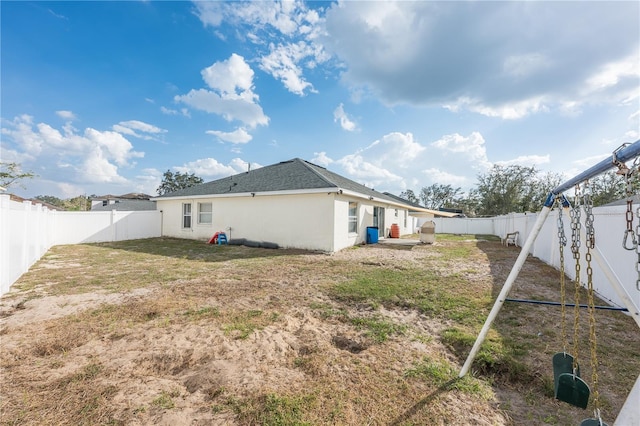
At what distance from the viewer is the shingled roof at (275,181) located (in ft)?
39.6

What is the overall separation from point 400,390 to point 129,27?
1438cm

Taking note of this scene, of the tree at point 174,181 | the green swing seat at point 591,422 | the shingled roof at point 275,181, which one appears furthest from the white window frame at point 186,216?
the tree at point 174,181

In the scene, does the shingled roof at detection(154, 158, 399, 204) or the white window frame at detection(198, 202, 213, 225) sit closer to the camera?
the shingled roof at detection(154, 158, 399, 204)

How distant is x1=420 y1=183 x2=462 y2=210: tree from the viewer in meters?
50.2

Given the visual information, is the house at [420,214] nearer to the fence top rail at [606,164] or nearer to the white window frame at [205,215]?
the white window frame at [205,215]

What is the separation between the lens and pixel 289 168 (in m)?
14.9

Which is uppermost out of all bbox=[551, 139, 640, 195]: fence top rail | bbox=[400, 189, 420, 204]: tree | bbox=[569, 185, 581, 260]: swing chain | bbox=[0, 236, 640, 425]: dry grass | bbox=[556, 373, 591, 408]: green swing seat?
bbox=[400, 189, 420, 204]: tree

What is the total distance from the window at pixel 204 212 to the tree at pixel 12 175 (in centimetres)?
960

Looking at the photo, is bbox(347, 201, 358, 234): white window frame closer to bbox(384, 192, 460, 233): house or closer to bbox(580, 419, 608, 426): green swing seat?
bbox(384, 192, 460, 233): house

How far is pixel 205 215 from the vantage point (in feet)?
49.1

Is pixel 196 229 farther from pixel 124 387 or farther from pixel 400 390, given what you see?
pixel 400 390

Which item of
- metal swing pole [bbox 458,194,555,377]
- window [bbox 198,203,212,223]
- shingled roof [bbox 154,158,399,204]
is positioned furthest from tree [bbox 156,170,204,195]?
metal swing pole [bbox 458,194,555,377]

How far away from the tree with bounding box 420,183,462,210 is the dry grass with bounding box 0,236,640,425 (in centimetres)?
4909

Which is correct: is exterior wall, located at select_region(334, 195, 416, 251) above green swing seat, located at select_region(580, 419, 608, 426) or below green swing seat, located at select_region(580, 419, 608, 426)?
above
